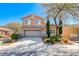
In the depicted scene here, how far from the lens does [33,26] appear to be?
429 inches

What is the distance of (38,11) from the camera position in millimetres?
10648

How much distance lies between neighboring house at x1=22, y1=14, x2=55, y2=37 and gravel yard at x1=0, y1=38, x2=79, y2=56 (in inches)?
9.9

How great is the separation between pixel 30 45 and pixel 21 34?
0.61 m

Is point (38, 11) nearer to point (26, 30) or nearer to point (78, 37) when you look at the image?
point (26, 30)

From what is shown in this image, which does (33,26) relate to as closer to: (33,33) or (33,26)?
(33,26)

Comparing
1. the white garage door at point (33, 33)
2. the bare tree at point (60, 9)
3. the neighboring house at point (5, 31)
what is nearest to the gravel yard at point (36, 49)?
the white garage door at point (33, 33)

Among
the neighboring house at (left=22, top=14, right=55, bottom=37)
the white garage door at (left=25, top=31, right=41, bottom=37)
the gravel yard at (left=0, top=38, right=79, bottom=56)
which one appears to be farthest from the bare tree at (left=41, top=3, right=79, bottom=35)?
the gravel yard at (left=0, top=38, right=79, bottom=56)

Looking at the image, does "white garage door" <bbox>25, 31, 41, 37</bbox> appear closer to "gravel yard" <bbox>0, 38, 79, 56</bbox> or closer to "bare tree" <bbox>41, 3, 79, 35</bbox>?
"gravel yard" <bbox>0, 38, 79, 56</bbox>

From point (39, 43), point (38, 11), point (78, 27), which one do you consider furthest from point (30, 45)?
point (78, 27)

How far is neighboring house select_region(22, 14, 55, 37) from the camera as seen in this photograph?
10.7 meters

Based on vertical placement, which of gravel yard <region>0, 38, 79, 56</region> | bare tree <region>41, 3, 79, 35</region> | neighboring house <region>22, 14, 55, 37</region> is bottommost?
gravel yard <region>0, 38, 79, 56</region>

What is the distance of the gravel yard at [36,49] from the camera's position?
34.8ft

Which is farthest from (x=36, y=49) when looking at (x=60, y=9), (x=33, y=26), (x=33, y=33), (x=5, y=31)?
(x=60, y=9)

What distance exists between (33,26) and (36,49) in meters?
0.98
